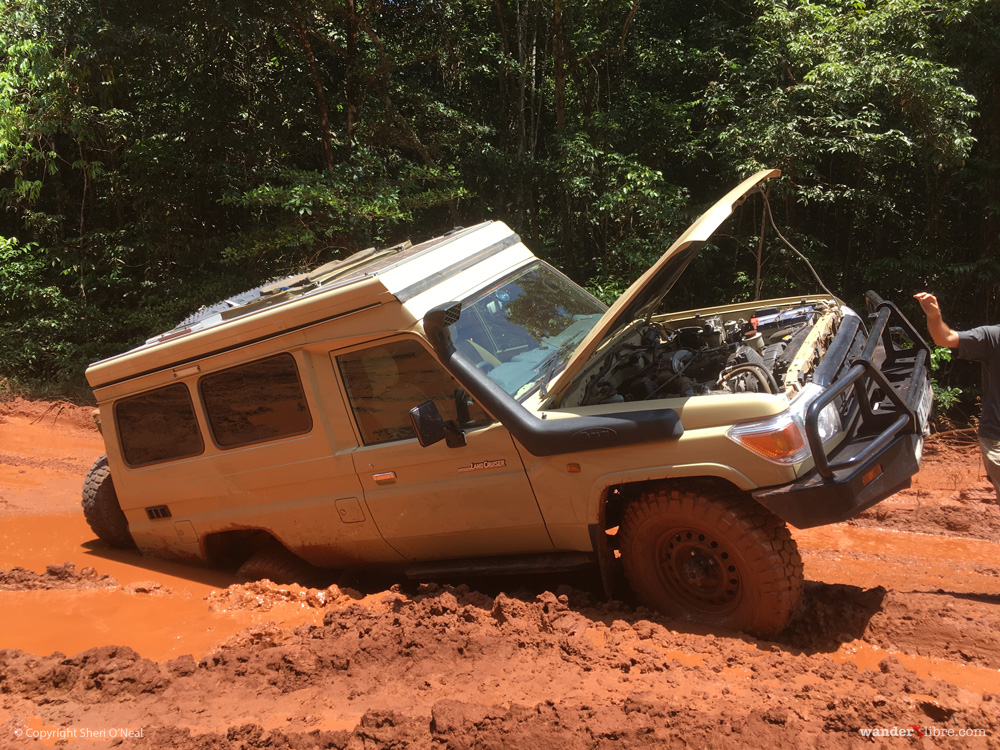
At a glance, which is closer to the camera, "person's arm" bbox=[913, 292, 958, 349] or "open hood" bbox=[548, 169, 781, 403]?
"open hood" bbox=[548, 169, 781, 403]

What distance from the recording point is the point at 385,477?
14.5 feet

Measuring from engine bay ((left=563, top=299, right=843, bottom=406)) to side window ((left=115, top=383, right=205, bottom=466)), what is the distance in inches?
101

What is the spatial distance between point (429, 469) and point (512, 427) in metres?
0.66

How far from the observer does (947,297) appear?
34.7 ft

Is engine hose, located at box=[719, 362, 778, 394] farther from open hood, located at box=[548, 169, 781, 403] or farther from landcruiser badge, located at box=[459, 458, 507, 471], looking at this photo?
landcruiser badge, located at box=[459, 458, 507, 471]

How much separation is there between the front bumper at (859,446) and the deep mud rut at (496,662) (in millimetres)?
658

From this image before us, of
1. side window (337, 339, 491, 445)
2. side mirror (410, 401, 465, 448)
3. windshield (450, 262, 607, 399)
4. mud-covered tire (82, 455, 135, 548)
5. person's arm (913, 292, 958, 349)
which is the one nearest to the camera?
side mirror (410, 401, 465, 448)

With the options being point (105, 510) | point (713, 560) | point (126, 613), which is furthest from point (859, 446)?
point (105, 510)

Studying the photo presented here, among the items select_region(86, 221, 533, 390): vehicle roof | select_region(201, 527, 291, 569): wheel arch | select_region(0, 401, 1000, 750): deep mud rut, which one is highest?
select_region(86, 221, 533, 390): vehicle roof

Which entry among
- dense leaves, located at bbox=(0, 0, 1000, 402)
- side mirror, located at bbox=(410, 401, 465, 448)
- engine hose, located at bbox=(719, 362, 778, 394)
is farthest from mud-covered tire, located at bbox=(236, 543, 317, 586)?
dense leaves, located at bbox=(0, 0, 1000, 402)

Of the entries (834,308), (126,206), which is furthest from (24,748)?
(126,206)

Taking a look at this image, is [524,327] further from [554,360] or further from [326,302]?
[326,302]

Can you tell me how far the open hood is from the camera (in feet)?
11.8

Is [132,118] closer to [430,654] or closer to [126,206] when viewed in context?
[126,206]
